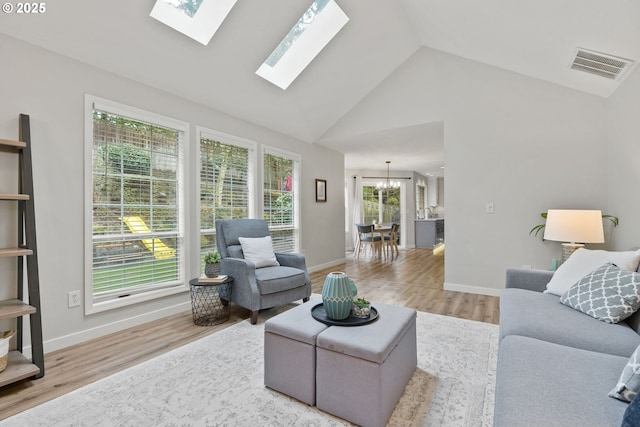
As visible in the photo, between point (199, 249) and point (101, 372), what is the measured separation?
1.56 metres

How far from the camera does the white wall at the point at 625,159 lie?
261cm

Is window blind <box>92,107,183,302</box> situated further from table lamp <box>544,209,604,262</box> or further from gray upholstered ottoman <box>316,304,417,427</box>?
table lamp <box>544,209,604,262</box>

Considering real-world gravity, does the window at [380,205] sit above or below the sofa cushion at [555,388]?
above

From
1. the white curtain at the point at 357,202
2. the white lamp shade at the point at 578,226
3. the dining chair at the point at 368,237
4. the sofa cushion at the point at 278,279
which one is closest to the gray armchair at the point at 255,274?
the sofa cushion at the point at 278,279

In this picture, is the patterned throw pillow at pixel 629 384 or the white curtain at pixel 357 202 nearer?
the patterned throw pillow at pixel 629 384

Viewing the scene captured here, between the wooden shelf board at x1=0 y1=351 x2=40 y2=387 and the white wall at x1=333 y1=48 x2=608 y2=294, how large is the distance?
4.18 meters

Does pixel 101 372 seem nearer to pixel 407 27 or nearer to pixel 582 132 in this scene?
pixel 407 27

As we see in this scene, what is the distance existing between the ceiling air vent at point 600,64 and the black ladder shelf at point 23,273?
14.9 ft

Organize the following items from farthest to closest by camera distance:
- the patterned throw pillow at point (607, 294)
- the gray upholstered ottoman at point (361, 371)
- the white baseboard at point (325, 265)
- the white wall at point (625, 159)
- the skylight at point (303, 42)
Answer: the white baseboard at point (325, 265), the skylight at point (303, 42), the white wall at point (625, 159), the patterned throw pillow at point (607, 294), the gray upholstered ottoman at point (361, 371)

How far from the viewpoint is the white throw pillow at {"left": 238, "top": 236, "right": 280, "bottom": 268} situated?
3225 millimetres

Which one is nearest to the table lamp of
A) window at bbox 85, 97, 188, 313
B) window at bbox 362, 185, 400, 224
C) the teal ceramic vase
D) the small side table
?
the teal ceramic vase

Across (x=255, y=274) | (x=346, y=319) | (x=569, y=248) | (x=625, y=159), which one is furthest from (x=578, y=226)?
(x=255, y=274)

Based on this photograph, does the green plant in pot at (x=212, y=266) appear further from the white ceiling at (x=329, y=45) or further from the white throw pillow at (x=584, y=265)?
the white throw pillow at (x=584, y=265)

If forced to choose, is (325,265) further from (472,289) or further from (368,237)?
(472,289)
